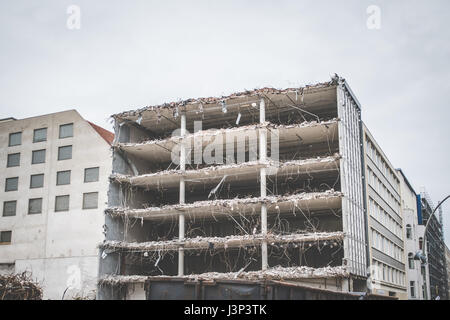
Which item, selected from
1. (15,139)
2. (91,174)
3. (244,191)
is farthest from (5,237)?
(244,191)

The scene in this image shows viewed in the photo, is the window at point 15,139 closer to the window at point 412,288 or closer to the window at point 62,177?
A: the window at point 62,177

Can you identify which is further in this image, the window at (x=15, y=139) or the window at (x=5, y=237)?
the window at (x=15, y=139)

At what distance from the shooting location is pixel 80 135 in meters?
44.9

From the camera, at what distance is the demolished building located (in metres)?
31.5

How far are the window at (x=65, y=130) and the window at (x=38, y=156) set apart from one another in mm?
2304

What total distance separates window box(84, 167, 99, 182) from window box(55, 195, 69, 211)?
7.85 feet

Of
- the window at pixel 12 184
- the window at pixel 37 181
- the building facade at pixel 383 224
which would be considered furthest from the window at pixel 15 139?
the building facade at pixel 383 224

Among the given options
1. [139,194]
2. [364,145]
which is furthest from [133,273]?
[364,145]

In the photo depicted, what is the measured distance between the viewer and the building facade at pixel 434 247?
75.5 meters

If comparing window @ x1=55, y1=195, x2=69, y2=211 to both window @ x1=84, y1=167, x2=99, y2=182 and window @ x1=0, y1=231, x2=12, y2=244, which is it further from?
window @ x1=0, y1=231, x2=12, y2=244

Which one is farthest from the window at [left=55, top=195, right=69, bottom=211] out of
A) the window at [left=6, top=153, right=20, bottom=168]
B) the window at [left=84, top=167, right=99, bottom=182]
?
the window at [left=6, top=153, right=20, bottom=168]

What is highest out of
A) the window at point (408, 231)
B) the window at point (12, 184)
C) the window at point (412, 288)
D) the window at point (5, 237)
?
the window at point (12, 184)

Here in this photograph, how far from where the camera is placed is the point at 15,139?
4788 cm
